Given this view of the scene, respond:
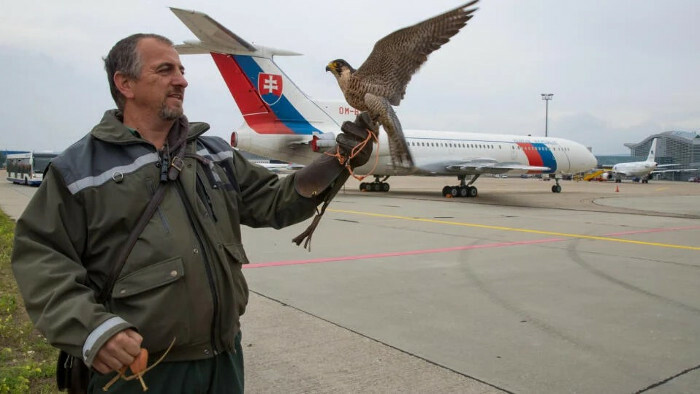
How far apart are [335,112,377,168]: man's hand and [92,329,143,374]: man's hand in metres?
1.13

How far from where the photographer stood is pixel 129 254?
1.90m

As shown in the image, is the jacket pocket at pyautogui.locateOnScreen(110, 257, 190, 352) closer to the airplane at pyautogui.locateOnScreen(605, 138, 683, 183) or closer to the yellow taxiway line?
the yellow taxiway line

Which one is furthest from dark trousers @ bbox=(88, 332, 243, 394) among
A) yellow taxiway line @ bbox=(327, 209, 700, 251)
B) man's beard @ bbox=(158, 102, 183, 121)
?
yellow taxiway line @ bbox=(327, 209, 700, 251)

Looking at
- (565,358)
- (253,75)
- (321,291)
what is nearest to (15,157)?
(253,75)

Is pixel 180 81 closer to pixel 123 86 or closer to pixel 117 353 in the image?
pixel 123 86

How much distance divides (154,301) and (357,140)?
1057 millimetres

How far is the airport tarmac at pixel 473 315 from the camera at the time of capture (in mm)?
3834

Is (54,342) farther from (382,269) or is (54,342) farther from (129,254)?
(382,269)

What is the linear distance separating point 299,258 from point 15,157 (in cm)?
3532

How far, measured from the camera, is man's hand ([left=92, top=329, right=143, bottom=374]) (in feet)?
5.49

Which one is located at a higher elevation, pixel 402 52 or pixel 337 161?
pixel 402 52

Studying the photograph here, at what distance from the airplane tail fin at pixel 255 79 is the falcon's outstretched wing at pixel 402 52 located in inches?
51.5

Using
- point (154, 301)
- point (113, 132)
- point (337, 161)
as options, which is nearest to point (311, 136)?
point (337, 161)

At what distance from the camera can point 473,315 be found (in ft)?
17.5
